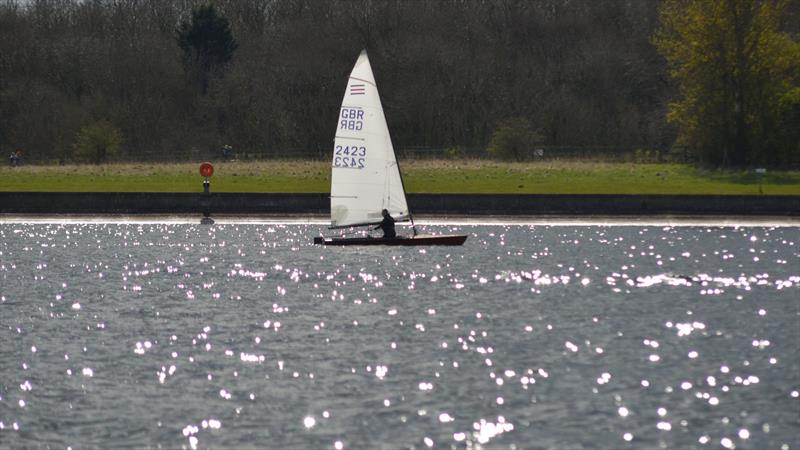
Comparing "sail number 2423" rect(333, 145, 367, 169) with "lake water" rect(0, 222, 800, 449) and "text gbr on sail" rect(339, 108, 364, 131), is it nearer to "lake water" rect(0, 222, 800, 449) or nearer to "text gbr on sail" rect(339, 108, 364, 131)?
"text gbr on sail" rect(339, 108, 364, 131)

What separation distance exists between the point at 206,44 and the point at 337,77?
15456 millimetres

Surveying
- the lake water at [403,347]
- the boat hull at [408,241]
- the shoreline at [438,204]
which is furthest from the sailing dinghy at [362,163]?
the shoreline at [438,204]

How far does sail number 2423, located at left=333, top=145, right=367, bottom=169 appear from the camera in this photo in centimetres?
5234

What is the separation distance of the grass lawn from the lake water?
67.2 feet

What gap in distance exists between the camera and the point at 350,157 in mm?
52469

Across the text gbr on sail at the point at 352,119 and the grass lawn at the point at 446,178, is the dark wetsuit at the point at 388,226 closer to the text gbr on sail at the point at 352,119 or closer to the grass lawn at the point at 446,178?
the text gbr on sail at the point at 352,119

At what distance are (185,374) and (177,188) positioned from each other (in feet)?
164

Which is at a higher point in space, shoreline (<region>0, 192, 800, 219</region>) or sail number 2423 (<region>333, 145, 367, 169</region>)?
sail number 2423 (<region>333, 145, 367, 169</region>)

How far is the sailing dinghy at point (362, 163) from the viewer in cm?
5228

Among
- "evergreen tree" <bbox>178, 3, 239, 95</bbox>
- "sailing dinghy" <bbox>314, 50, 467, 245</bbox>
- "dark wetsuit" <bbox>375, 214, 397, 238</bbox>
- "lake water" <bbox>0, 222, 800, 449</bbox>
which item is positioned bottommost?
"lake water" <bbox>0, 222, 800, 449</bbox>

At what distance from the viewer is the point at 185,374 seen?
27875mm

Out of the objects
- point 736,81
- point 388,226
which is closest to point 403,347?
point 388,226

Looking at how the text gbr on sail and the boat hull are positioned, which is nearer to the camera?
the boat hull

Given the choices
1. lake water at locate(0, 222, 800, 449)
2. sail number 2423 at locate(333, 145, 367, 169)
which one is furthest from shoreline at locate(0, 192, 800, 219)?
sail number 2423 at locate(333, 145, 367, 169)
